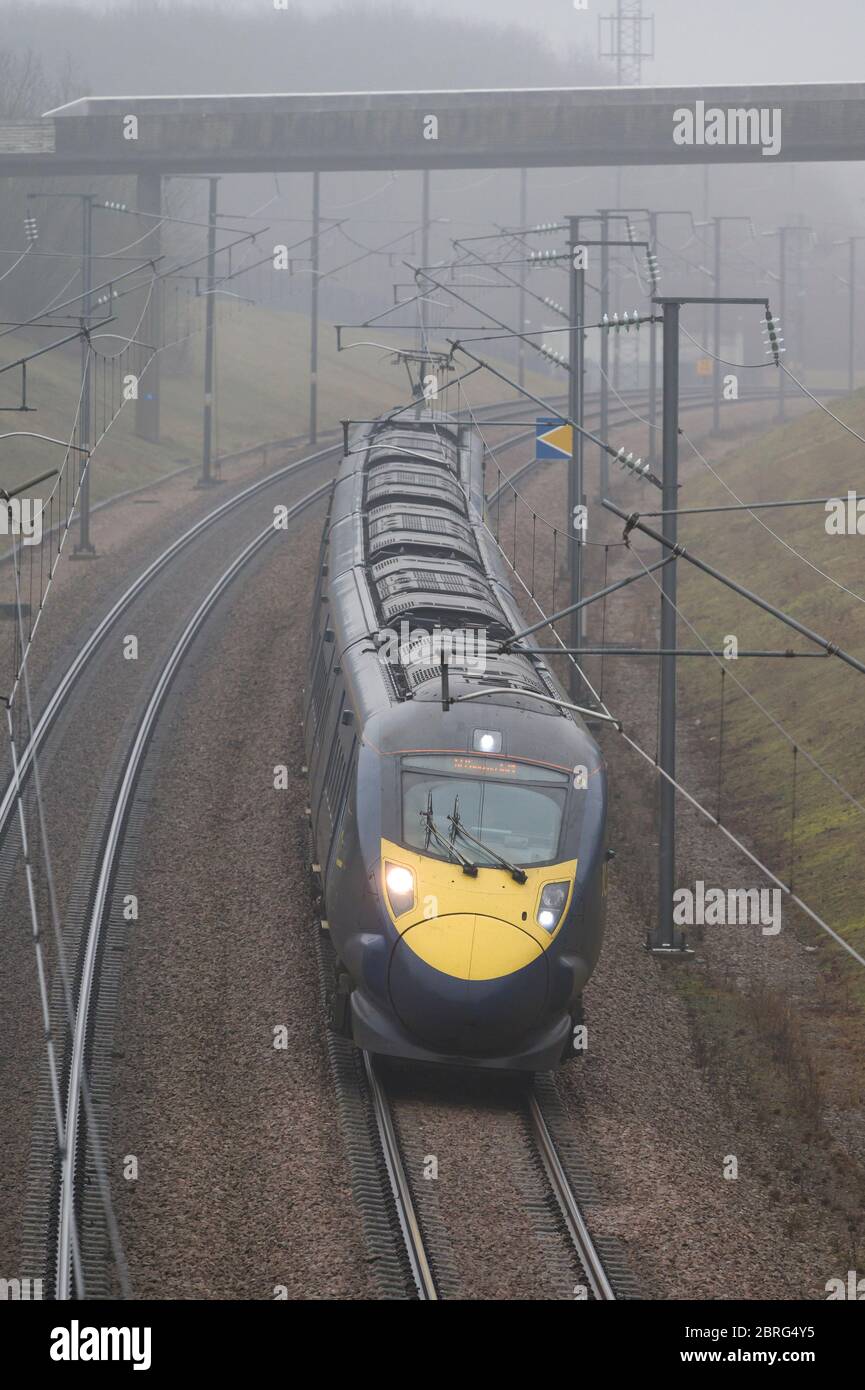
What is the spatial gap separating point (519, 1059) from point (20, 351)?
6274cm

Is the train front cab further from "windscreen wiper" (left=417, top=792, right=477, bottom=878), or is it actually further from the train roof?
the train roof

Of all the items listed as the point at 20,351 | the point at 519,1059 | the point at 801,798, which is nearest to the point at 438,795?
the point at 519,1059

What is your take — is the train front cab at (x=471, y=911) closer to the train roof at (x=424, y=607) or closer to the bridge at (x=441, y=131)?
the train roof at (x=424, y=607)

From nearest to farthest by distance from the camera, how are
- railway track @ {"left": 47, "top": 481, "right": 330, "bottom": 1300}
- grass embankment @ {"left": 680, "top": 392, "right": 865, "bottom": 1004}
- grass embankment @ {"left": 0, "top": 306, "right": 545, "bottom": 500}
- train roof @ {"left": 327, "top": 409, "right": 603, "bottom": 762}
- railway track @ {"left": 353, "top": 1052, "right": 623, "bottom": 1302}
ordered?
railway track @ {"left": 353, "top": 1052, "right": 623, "bottom": 1302} → railway track @ {"left": 47, "top": 481, "right": 330, "bottom": 1300} → train roof @ {"left": 327, "top": 409, "right": 603, "bottom": 762} → grass embankment @ {"left": 680, "top": 392, "right": 865, "bottom": 1004} → grass embankment @ {"left": 0, "top": 306, "right": 545, "bottom": 500}

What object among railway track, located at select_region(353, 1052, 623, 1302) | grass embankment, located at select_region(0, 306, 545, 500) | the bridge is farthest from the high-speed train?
the bridge

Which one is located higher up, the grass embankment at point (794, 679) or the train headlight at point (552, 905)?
the grass embankment at point (794, 679)

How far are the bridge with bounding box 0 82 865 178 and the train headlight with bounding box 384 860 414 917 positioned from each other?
4765 cm

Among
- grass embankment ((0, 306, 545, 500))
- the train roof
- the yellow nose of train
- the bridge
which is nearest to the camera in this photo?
the yellow nose of train

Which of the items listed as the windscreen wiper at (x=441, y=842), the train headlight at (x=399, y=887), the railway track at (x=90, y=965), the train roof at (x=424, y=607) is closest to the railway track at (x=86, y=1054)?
the railway track at (x=90, y=965)

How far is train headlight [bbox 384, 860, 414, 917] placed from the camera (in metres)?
18.2

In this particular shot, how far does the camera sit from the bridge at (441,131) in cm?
6112

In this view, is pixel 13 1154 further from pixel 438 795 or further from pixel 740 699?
pixel 740 699

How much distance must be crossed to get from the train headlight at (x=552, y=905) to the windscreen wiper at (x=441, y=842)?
802 mm

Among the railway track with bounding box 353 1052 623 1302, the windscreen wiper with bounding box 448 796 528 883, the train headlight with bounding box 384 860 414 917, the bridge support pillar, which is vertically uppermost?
the bridge support pillar
